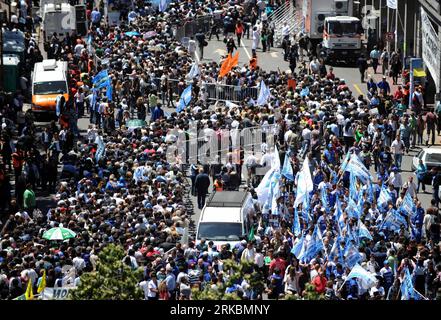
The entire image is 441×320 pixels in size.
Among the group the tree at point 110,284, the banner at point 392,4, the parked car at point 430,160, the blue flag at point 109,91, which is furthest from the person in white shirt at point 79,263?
the banner at point 392,4

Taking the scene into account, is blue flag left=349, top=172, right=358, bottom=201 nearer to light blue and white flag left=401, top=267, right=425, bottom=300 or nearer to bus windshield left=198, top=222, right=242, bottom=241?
bus windshield left=198, top=222, right=242, bottom=241

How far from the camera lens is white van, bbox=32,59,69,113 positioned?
48.6 m

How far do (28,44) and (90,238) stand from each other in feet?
96.1

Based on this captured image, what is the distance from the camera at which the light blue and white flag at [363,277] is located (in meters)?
26.1

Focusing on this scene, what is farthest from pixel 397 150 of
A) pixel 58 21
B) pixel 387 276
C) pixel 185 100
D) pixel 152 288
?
pixel 58 21

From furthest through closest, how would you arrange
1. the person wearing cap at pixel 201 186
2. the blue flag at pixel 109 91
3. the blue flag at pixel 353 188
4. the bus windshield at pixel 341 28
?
the bus windshield at pixel 341 28 → the blue flag at pixel 109 91 → the person wearing cap at pixel 201 186 → the blue flag at pixel 353 188

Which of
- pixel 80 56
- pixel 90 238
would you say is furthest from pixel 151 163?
pixel 80 56

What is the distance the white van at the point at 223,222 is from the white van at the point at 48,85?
16.7m

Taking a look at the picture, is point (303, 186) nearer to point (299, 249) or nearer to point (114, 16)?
point (299, 249)

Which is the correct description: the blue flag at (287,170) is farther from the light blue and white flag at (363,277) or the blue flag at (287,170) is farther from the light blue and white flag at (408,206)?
the light blue and white flag at (363,277)

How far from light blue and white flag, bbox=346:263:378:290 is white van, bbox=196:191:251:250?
4.57 meters

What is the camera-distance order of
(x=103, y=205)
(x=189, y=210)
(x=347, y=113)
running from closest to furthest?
(x=103, y=205) → (x=189, y=210) → (x=347, y=113)
